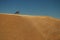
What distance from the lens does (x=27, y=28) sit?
1.19 metres

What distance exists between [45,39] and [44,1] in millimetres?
822

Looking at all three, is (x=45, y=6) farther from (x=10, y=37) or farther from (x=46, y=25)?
(x=10, y=37)

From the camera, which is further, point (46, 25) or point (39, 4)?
point (39, 4)

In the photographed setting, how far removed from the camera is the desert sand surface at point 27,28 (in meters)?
1.15

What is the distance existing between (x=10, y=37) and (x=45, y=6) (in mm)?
923

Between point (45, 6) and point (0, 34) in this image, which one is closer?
point (0, 34)

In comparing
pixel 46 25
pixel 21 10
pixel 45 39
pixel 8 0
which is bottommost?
pixel 45 39

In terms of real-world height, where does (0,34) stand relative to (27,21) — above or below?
below

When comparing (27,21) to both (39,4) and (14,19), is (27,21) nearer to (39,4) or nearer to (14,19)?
(14,19)

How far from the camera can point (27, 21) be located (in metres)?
1.21

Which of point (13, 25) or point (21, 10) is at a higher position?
point (21, 10)

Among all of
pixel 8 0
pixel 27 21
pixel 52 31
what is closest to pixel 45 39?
pixel 52 31

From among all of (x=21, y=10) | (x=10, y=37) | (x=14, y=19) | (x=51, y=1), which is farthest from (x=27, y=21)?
(x=51, y=1)

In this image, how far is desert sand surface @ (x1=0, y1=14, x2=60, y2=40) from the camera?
1149 millimetres
